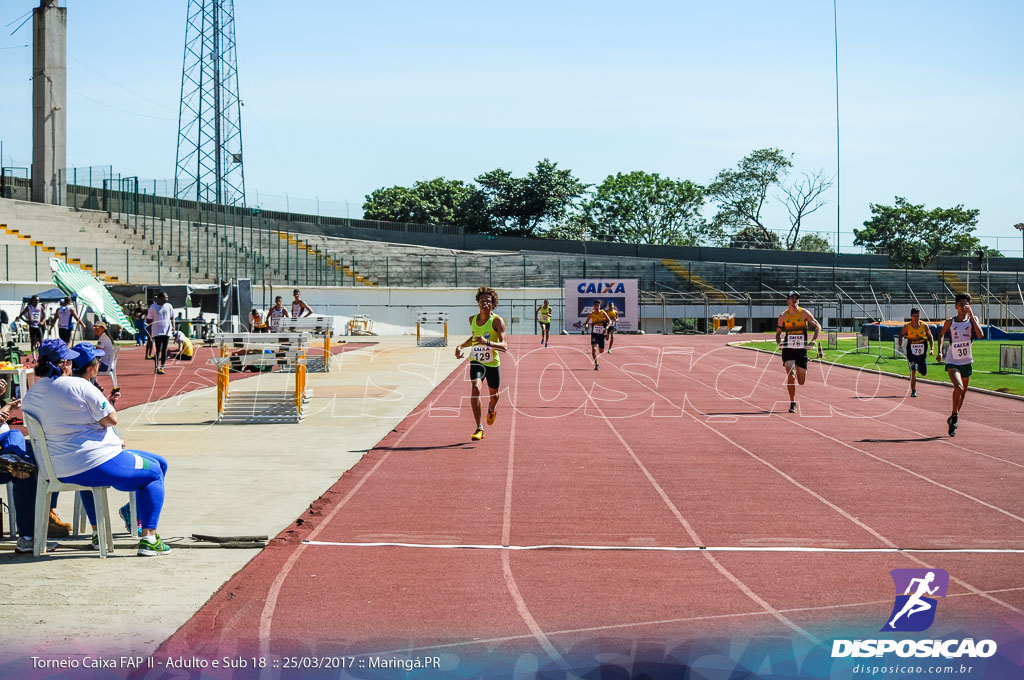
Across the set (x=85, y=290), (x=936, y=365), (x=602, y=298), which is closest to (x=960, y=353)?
(x=936, y=365)

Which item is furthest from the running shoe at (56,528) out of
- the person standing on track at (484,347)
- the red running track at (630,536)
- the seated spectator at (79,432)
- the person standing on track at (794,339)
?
the person standing on track at (794,339)

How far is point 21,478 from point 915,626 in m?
5.98

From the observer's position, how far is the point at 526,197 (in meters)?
92.3

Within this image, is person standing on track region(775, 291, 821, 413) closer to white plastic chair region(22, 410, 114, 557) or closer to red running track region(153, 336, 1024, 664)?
red running track region(153, 336, 1024, 664)

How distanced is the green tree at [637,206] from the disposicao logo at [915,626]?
8895 cm

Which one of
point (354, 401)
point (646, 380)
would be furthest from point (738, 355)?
point (354, 401)

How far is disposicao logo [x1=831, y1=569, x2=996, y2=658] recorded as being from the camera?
5.09 m

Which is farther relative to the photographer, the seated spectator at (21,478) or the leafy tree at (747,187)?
the leafy tree at (747,187)

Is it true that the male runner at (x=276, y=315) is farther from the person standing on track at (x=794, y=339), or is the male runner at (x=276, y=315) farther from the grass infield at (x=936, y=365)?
the grass infield at (x=936, y=365)

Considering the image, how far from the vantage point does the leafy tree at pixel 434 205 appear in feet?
305

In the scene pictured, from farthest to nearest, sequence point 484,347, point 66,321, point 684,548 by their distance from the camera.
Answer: point 66,321
point 484,347
point 684,548

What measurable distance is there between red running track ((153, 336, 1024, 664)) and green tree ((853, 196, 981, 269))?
87.1 meters

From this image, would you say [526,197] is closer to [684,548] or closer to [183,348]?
[183,348]

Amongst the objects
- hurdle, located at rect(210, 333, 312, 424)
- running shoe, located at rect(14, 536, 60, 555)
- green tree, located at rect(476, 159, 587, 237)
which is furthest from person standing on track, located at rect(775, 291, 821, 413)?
green tree, located at rect(476, 159, 587, 237)
